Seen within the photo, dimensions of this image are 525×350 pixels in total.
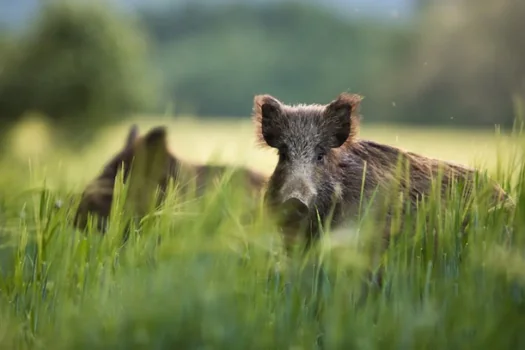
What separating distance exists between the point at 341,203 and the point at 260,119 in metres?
0.63

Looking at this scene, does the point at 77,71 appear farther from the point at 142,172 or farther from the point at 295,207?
the point at 295,207

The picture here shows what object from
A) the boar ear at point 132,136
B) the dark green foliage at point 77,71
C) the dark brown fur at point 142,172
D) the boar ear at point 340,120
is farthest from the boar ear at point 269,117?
the dark green foliage at point 77,71

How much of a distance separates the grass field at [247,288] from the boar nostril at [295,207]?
25 cm

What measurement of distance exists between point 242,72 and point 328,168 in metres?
27.8

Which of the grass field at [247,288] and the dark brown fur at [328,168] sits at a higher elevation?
the dark brown fur at [328,168]

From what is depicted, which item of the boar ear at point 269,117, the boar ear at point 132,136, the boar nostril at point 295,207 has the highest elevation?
the boar ear at point 269,117

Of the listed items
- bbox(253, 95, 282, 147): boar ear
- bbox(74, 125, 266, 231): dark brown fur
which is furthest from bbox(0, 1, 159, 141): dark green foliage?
bbox(253, 95, 282, 147): boar ear

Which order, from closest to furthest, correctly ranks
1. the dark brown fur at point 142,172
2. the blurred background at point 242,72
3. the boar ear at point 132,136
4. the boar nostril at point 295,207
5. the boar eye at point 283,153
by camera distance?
the boar nostril at point 295,207
the boar eye at point 283,153
the dark brown fur at point 142,172
the boar ear at point 132,136
the blurred background at point 242,72

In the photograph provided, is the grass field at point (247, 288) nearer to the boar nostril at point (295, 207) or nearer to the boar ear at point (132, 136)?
the boar nostril at point (295, 207)

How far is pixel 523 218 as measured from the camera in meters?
3.51

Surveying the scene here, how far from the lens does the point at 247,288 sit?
3326 millimetres

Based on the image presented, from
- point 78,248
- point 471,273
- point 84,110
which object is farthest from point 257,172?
point 84,110

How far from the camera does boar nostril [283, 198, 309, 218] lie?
3.94 m

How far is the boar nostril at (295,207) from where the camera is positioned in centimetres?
394
